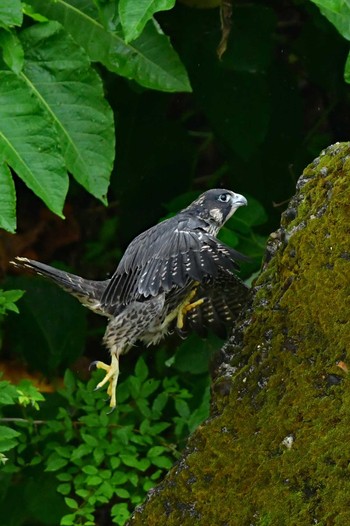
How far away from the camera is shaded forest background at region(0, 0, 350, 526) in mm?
3875

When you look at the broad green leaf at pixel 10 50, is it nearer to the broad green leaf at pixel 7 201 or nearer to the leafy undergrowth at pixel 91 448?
the broad green leaf at pixel 7 201

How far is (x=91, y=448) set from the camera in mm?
4512

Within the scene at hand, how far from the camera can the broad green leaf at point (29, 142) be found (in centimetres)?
354

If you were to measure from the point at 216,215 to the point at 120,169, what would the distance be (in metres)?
1.49

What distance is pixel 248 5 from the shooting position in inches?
208

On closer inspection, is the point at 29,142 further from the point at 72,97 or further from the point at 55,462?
the point at 55,462

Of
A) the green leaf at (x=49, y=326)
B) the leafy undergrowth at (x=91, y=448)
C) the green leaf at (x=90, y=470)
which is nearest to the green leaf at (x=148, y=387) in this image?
the leafy undergrowth at (x=91, y=448)

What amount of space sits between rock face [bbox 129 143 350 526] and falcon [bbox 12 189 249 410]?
0.42 meters

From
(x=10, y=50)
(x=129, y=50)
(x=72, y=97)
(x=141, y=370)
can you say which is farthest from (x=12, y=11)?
(x=141, y=370)

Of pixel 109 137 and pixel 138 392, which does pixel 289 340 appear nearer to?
pixel 109 137

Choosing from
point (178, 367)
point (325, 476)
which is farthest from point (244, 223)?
point (325, 476)

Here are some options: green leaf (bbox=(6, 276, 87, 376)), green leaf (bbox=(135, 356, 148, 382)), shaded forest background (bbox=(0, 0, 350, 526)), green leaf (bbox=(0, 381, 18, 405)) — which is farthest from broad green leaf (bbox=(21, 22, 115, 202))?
green leaf (bbox=(6, 276, 87, 376))

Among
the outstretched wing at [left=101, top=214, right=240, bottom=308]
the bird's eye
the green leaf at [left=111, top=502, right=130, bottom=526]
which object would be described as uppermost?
the bird's eye

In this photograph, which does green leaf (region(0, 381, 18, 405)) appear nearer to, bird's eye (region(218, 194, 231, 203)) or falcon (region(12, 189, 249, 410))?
falcon (region(12, 189, 249, 410))
